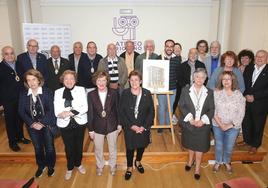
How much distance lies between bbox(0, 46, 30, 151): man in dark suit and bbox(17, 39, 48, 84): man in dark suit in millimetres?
181

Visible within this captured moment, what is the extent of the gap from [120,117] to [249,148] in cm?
239

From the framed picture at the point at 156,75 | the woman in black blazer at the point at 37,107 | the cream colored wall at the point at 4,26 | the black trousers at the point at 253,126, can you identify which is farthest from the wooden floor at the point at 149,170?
the cream colored wall at the point at 4,26

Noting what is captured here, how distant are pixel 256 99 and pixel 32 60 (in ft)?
12.4

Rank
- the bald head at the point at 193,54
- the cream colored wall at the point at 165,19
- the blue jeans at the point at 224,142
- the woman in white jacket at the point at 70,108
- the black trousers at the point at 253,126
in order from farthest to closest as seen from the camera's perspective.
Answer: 1. the cream colored wall at the point at 165,19
2. the bald head at the point at 193,54
3. the black trousers at the point at 253,126
4. the blue jeans at the point at 224,142
5. the woman in white jacket at the point at 70,108

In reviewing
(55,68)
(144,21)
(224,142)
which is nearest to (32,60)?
(55,68)

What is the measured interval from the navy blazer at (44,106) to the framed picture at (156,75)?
160 centimetres

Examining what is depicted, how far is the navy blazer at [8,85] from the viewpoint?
150 inches

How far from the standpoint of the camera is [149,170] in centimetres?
385

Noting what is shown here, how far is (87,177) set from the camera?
366cm

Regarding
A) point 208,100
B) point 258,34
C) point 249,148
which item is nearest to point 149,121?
point 208,100

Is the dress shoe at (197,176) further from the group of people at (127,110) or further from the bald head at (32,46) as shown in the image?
the bald head at (32,46)

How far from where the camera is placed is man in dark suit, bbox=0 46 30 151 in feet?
12.5

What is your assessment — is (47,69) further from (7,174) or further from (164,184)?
(164,184)

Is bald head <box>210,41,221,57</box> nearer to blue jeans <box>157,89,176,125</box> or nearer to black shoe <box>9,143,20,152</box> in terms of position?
blue jeans <box>157,89,176,125</box>
